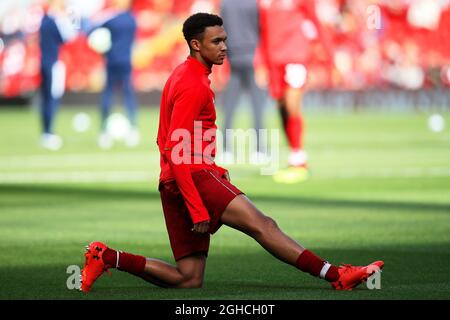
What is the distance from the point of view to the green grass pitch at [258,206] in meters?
9.64

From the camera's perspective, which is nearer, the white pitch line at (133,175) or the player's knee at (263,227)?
the player's knee at (263,227)

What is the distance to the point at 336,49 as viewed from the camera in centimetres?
4794

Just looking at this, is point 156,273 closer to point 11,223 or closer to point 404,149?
point 11,223

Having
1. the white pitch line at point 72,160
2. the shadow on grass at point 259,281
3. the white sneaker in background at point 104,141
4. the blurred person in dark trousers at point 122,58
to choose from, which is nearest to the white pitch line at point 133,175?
the white pitch line at point 72,160

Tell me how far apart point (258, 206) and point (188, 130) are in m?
6.50

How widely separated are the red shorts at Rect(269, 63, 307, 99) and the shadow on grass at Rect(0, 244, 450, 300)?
25.9 ft

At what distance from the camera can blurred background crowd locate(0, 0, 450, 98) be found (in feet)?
158

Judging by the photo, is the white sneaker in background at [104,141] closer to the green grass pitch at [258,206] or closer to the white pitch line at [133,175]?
the green grass pitch at [258,206]

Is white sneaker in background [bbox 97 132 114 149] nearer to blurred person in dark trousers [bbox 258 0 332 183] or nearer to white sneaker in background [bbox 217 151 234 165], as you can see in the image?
white sneaker in background [bbox 217 151 234 165]

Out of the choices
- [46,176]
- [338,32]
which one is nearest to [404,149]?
[46,176]

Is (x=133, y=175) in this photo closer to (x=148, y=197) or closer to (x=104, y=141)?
(x=148, y=197)

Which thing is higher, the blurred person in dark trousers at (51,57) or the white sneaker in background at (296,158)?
the blurred person in dark trousers at (51,57)

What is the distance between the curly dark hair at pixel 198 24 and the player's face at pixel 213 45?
33 mm
